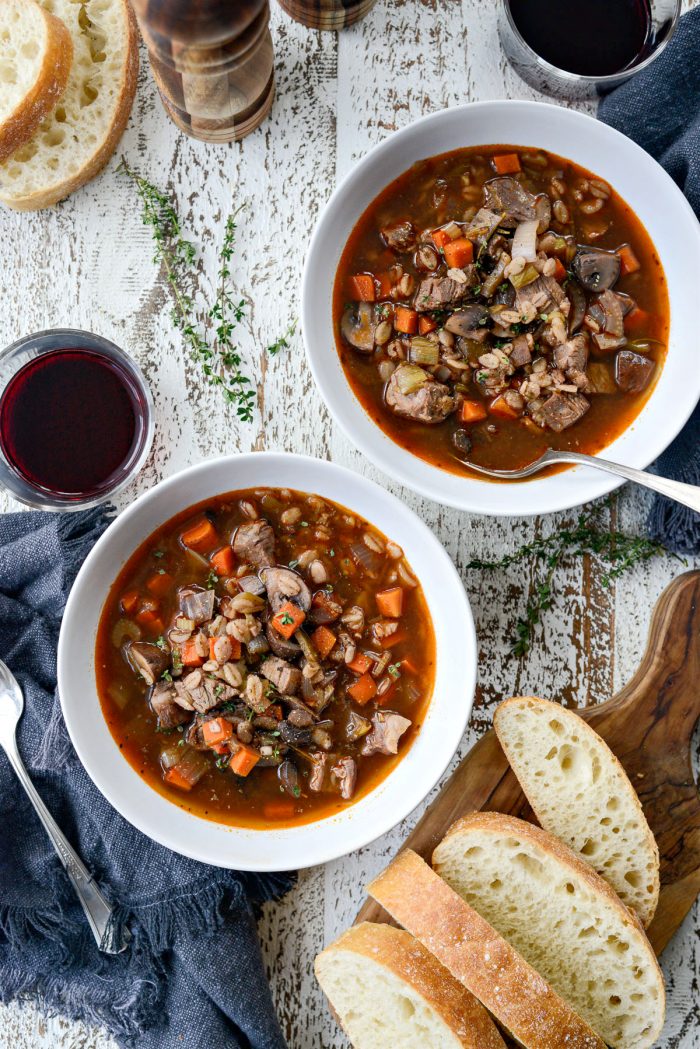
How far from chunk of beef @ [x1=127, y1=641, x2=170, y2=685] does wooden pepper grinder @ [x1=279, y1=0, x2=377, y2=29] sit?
95.9 inches

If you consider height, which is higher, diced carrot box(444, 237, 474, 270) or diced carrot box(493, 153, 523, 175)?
diced carrot box(493, 153, 523, 175)

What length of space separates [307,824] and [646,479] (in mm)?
1672

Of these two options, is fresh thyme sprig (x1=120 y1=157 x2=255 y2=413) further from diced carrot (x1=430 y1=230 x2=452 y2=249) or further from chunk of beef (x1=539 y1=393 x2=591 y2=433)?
chunk of beef (x1=539 y1=393 x2=591 y2=433)

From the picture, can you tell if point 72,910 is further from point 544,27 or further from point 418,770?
point 544,27

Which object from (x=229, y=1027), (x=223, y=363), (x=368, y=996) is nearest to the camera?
(x=368, y=996)

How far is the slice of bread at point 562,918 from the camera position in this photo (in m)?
3.13

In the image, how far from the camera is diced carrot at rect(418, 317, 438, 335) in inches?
130

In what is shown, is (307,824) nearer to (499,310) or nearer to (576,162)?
(499,310)

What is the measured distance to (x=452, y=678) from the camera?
3299 millimetres

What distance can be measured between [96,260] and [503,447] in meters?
1.79

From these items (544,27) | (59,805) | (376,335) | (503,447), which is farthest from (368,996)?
(544,27)

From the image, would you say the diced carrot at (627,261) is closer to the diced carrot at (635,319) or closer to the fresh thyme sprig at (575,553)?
the diced carrot at (635,319)

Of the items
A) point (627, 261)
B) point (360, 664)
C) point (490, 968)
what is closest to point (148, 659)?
point (360, 664)

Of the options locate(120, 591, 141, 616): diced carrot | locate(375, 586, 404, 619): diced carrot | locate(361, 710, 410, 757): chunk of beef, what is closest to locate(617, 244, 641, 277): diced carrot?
locate(375, 586, 404, 619): diced carrot
